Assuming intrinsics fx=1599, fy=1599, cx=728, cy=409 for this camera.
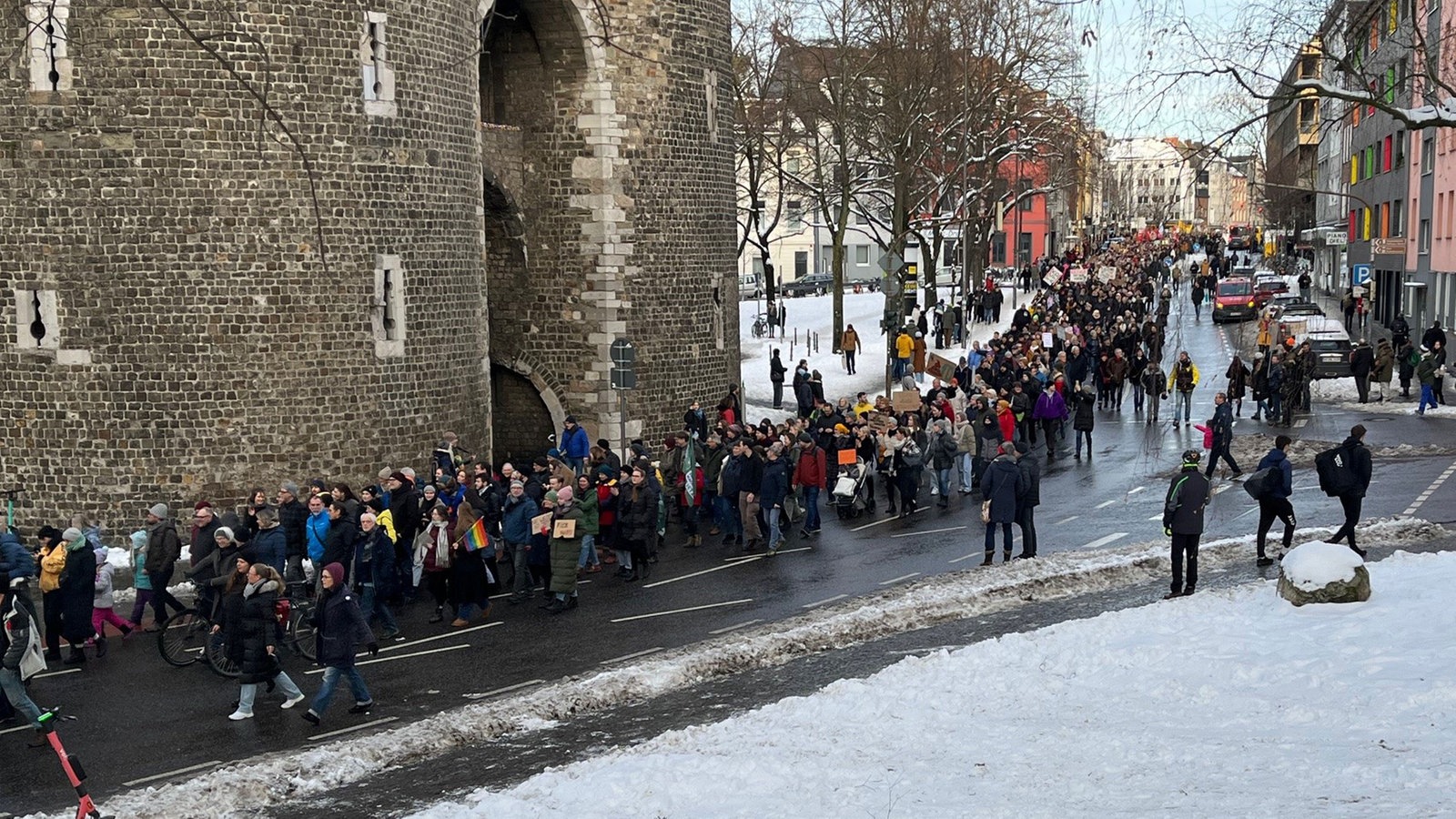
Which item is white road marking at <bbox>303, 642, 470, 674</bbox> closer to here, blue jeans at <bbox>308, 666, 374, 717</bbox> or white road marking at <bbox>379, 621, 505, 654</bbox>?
white road marking at <bbox>379, 621, 505, 654</bbox>

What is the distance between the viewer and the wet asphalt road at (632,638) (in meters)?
12.3

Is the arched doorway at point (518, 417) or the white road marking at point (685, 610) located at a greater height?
the arched doorway at point (518, 417)

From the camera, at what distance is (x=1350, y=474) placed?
55.4 feet

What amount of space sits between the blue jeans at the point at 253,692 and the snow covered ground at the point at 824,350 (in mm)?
22110

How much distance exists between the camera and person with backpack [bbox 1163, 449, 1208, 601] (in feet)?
51.1

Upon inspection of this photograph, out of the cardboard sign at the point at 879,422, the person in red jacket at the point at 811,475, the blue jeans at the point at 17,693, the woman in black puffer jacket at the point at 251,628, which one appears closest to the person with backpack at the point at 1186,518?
the person in red jacket at the point at 811,475

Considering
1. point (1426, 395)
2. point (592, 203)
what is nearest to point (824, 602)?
point (592, 203)

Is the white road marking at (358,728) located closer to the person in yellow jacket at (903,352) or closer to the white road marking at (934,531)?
the white road marking at (934,531)

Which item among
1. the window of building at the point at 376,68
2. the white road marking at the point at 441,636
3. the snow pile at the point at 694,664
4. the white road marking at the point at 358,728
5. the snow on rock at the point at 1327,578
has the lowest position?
the white road marking at the point at 441,636

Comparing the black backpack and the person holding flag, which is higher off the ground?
the black backpack

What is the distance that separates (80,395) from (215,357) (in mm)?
1919

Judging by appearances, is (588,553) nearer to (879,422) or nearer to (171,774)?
(879,422)

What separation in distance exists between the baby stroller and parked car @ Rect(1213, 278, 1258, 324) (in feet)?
112

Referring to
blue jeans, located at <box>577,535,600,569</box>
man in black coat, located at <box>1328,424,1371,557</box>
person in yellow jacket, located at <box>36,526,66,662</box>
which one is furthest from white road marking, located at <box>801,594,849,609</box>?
person in yellow jacket, located at <box>36,526,66,662</box>
